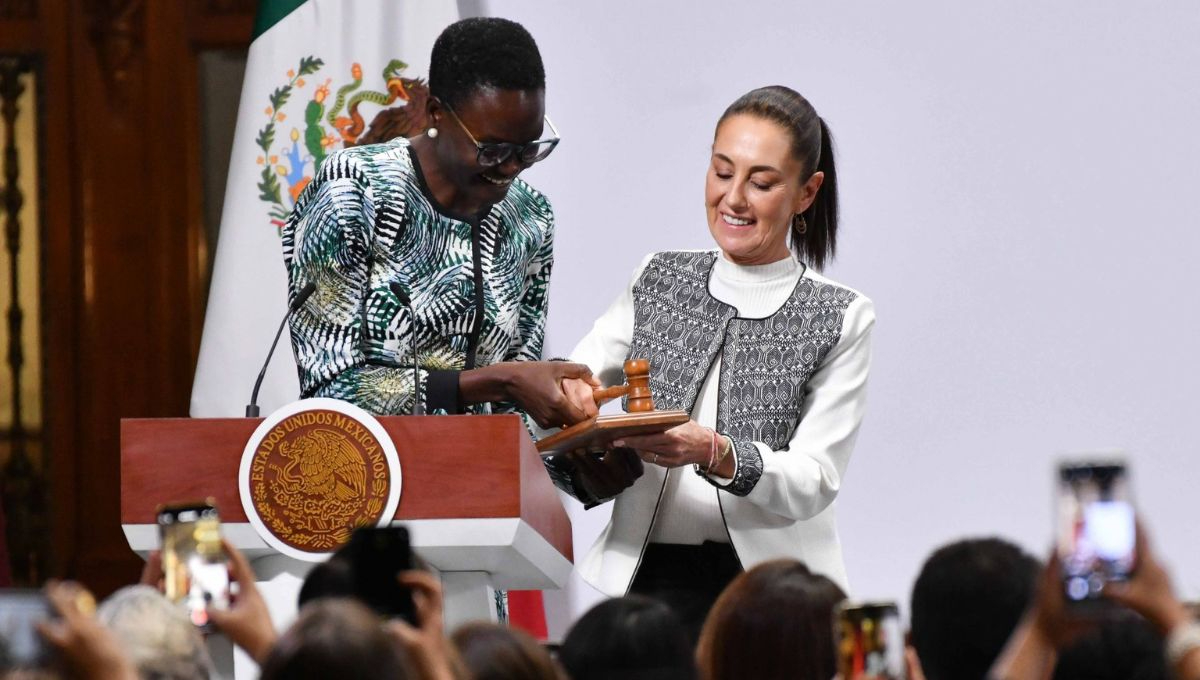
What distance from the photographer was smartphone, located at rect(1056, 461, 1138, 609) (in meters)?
1.77

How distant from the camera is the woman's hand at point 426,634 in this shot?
5.96 feet

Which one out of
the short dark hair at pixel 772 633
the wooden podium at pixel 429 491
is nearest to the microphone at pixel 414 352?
the wooden podium at pixel 429 491

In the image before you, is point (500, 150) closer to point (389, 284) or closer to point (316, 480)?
point (389, 284)

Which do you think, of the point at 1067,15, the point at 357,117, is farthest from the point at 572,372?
the point at 1067,15

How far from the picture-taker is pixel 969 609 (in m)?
2.28

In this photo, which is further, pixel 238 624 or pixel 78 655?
pixel 238 624

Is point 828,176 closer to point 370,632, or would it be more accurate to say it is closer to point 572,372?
point 572,372

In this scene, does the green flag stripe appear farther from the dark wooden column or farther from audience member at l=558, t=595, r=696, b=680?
audience member at l=558, t=595, r=696, b=680

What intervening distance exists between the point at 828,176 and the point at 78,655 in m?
2.24

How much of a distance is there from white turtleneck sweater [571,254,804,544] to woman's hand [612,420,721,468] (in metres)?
0.08

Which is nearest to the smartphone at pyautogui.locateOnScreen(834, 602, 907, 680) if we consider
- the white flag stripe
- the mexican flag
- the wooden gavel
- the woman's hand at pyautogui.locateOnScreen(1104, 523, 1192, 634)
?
the woman's hand at pyautogui.locateOnScreen(1104, 523, 1192, 634)

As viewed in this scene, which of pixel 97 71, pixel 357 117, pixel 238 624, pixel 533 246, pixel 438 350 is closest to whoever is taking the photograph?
pixel 238 624

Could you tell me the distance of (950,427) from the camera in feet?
16.9

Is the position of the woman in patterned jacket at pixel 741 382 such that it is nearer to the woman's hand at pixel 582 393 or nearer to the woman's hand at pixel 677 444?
the woman's hand at pixel 677 444
